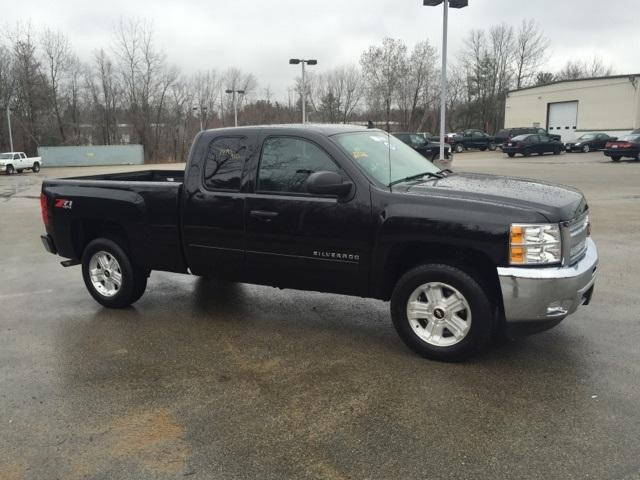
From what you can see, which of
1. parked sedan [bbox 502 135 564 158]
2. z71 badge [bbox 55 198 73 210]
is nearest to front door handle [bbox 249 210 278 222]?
z71 badge [bbox 55 198 73 210]

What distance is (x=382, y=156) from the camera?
16.4 ft

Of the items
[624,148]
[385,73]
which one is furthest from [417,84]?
[624,148]

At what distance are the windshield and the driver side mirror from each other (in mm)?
324

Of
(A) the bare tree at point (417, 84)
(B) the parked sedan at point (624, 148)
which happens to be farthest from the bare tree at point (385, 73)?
(B) the parked sedan at point (624, 148)

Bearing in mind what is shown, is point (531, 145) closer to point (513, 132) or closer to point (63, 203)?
point (513, 132)

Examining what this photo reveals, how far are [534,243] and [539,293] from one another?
0.35 meters

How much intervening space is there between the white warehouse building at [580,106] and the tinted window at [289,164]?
49.7m

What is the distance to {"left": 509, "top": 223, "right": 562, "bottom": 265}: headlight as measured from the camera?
12.7ft

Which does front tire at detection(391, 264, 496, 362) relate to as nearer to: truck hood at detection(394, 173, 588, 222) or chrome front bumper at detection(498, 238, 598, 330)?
chrome front bumper at detection(498, 238, 598, 330)

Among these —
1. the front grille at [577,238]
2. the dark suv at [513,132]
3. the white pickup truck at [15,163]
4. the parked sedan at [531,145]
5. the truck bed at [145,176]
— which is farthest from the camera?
the dark suv at [513,132]

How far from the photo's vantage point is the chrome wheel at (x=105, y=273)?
591 centimetres

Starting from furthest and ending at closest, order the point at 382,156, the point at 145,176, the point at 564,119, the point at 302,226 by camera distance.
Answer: the point at 564,119 < the point at 145,176 < the point at 382,156 < the point at 302,226

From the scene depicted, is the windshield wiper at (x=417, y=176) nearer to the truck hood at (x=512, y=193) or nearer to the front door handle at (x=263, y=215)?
the truck hood at (x=512, y=193)

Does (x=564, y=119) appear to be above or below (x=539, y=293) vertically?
above
